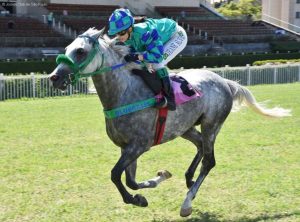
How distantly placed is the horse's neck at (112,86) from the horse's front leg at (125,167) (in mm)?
455

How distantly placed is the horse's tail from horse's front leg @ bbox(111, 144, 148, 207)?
190 centimetres

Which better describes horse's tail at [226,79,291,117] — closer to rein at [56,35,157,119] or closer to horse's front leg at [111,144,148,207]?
rein at [56,35,157,119]

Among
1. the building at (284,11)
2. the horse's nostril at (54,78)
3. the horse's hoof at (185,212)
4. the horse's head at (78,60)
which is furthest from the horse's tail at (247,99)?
the building at (284,11)

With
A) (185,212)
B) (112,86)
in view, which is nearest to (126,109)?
(112,86)

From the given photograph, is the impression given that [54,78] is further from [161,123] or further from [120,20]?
[161,123]

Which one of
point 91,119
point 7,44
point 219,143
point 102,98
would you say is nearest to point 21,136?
point 91,119

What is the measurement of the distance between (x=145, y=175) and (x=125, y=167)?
87.3 inches

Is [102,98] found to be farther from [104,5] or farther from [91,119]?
[104,5]

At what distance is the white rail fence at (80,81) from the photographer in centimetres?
1816

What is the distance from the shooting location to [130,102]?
4930mm

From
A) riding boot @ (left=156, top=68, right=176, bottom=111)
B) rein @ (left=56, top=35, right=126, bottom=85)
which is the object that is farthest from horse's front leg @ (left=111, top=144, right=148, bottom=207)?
rein @ (left=56, top=35, right=126, bottom=85)

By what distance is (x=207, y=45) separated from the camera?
Answer: 37.8 m

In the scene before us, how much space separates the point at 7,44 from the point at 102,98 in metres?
27.3

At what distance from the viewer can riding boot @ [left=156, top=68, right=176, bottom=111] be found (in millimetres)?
5164
